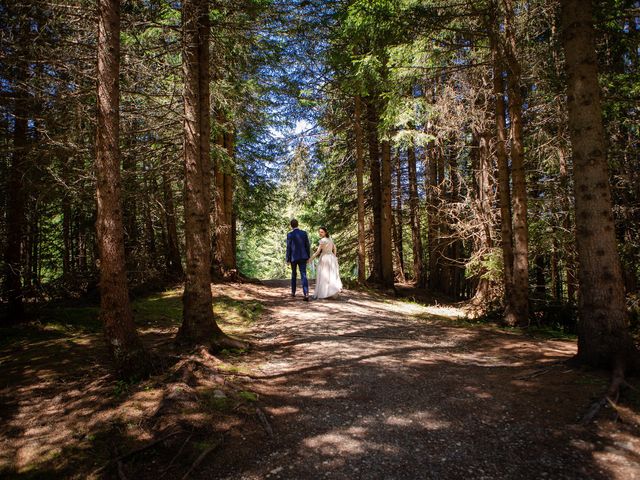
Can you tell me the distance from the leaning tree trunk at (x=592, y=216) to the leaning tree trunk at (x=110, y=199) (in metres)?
6.11

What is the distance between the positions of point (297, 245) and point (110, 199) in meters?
7.20

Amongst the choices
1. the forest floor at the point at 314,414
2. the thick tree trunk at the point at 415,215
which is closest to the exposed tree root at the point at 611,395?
the forest floor at the point at 314,414

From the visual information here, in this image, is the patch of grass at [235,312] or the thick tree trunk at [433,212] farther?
the thick tree trunk at [433,212]

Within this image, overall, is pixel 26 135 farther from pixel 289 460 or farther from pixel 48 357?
pixel 289 460

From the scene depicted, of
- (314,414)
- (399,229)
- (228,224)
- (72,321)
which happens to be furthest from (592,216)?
(399,229)

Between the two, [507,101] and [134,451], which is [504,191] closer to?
[507,101]

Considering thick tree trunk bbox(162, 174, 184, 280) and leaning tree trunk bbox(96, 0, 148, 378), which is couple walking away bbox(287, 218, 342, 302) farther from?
leaning tree trunk bbox(96, 0, 148, 378)

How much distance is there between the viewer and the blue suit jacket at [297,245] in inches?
453

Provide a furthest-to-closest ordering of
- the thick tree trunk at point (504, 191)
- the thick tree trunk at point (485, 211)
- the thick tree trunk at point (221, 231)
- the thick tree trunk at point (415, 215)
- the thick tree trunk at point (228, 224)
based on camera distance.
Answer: the thick tree trunk at point (415, 215)
the thick tree trunk at point (228, 224)
the thick tree trunk at point (221, 231)
the thick tree trunk at point (485, 211)
the thick tree trunk at point (504, 191)

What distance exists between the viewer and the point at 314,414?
4199mm

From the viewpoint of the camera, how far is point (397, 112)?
11484mm

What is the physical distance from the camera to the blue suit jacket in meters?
11.5

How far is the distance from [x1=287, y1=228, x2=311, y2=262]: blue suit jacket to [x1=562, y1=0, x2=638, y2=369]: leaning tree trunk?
7708 mm

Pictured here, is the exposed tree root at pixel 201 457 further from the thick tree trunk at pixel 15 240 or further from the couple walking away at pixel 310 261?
the couple walking away at pixel 310 261
